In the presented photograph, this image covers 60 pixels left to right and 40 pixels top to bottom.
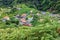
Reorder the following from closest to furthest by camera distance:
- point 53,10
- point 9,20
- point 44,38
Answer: point 44,38 → point 9,20 → point 53,10

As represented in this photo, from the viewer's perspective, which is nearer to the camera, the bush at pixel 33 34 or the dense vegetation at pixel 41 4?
the bush at pixel 33 34

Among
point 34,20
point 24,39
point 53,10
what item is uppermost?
point 24,39

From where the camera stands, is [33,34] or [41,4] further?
[41,4]

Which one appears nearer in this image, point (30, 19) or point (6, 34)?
point (6, 34)

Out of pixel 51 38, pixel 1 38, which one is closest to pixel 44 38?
pixel 51 38

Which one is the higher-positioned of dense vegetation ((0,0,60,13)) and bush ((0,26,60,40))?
bush ((0,26,60,40))

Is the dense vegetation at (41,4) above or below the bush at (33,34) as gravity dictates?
below

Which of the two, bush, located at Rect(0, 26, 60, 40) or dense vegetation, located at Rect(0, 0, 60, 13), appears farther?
dense vegetation, located at Rect(0, 0, 60, 13)

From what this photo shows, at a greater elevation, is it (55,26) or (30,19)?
(55,26)

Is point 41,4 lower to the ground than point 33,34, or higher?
lower

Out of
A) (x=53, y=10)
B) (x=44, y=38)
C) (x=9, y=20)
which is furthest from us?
(x=53, y=10)

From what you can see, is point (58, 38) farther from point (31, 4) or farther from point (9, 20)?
point (31, 4)
